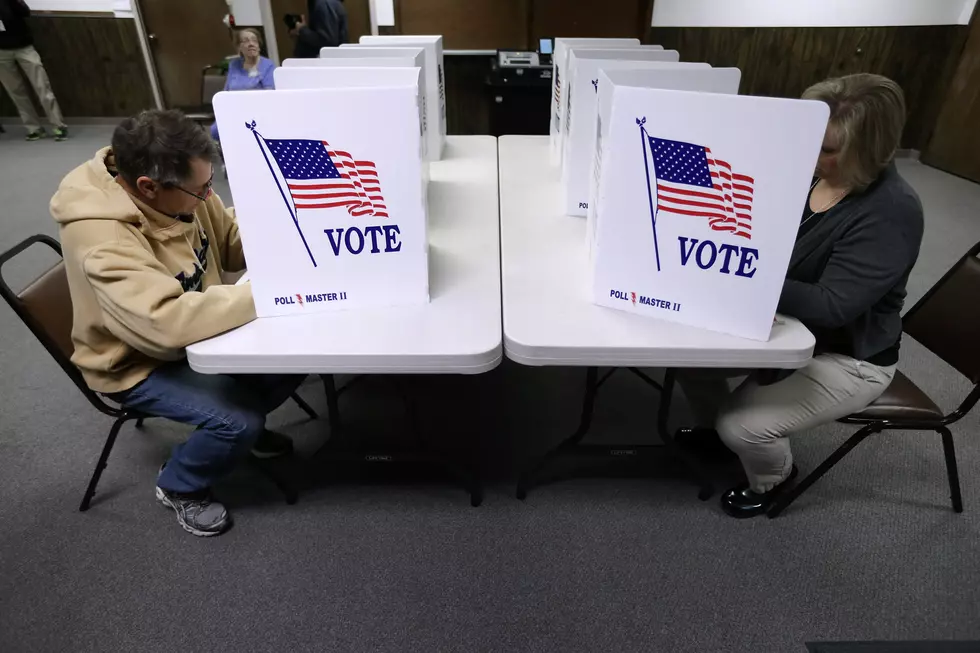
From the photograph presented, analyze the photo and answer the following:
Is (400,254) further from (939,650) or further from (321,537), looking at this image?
(939,650)

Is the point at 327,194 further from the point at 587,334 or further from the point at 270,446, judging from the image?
the point at 270,446

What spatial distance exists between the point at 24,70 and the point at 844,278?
6195 mm

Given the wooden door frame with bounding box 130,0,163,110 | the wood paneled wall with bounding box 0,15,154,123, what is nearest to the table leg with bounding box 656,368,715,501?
the wooden door frame with bounding box 130,0,163,110

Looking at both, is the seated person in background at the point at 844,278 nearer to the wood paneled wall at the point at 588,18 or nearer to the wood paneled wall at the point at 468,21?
the wood paneled wall at the point at 588,18

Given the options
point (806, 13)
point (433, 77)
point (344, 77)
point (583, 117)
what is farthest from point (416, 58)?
point (806, 13)

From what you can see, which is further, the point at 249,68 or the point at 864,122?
the point at 249,68

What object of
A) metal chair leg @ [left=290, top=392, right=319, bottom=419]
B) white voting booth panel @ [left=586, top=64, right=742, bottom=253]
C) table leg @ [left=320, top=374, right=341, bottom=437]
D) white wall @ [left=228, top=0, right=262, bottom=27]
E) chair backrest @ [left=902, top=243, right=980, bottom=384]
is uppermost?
white wall @ [left=228, top=0, right=262, bottom=27]

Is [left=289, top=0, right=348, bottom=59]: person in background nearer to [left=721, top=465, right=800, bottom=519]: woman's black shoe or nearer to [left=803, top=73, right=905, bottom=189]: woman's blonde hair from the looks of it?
[left=803, top=73, right=905, bottom=189]: woman's blonde hair

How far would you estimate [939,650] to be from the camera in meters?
1.23

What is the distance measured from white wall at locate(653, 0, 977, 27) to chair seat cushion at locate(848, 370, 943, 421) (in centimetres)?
376

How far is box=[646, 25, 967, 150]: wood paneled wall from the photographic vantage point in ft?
14.1

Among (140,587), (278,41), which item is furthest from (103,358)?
(278,41)

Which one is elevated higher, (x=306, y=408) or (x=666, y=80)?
(x=666, y=80)

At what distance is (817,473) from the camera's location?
150cm
